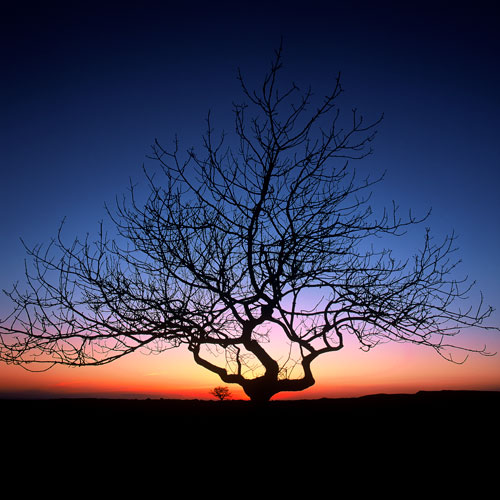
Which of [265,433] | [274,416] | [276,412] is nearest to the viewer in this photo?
[265,433]

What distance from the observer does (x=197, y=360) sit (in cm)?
634

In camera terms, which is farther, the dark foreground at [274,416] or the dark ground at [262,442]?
the dark foreground at [274,416]

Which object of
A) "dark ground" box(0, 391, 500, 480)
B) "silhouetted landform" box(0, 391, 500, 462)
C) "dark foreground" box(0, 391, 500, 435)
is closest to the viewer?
"dark ground" box(0, 391, 500, 480)

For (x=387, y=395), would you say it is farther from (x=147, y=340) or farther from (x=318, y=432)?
(x=147, y=340)

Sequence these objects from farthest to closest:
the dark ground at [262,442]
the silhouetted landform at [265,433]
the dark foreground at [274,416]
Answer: the dark foreground at [274,416], the silhouetted landform at [265,433], the dark ground at [262,442]

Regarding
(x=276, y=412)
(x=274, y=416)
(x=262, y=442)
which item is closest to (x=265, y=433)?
(x=262, y=442)

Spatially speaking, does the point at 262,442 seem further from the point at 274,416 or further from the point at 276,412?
the point at 276,412

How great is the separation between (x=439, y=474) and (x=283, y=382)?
10.3 feet

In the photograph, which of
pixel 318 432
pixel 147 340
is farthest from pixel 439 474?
pixel 147 340

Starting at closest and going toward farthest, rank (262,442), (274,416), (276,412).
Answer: (262,442)
(274,416)
(276,412)

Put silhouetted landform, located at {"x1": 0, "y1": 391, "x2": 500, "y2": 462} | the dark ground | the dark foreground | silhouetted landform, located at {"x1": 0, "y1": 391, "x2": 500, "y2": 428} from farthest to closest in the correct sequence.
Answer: silhouetted landform, located at {"x1": 0, "y1": 391, "x2": 500, "y2": 428} → the dark foreground → silhouetted landform, located at {"x1": 0, "y1": 391, "x2": 500, "y2": 462} → the dark ground

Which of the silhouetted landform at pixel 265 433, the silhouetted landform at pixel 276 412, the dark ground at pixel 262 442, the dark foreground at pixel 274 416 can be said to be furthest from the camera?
the silhouetted landform at pixel 276 412

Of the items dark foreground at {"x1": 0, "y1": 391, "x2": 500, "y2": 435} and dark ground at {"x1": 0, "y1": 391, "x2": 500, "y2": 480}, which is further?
dark foreground at {"x1": 0, "y1": 391, "x2": 500, "y2": 435}

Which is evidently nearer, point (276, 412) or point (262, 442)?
point (262, 442)
